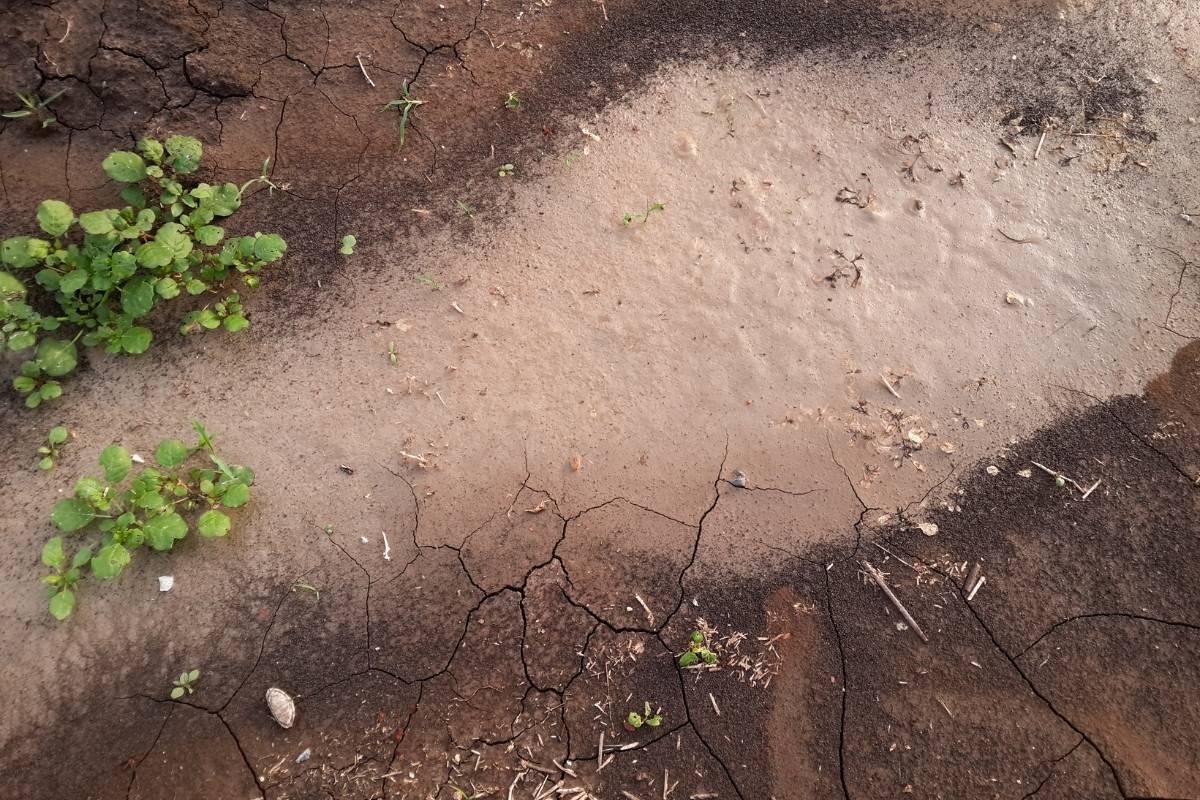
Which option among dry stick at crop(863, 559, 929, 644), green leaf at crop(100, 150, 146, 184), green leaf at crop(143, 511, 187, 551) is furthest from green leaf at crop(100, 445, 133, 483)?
dry stick at crop(863, 559, 929, 644)

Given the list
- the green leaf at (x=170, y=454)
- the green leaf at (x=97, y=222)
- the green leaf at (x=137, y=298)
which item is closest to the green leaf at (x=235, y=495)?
the green leaf at (x=170, y=454)

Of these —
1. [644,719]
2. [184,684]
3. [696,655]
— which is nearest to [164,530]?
[184,684]

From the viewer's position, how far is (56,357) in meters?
2.96

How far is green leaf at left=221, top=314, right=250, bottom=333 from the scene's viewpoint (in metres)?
3.09

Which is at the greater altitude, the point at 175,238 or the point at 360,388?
the point at 175,238

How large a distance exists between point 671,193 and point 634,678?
7.79 ft

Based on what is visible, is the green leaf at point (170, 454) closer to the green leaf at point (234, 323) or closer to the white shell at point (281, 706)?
the green leaf at point (234, 323)

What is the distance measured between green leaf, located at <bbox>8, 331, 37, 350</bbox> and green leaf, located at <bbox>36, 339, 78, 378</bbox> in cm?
5

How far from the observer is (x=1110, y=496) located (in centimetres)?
298

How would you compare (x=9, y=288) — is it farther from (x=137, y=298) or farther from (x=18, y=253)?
(x=137, y=298)

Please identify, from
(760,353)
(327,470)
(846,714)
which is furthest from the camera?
(760,353)

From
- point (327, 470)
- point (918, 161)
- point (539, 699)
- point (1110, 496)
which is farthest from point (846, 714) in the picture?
point (918, 161)

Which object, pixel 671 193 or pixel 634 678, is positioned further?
pixel 671 193

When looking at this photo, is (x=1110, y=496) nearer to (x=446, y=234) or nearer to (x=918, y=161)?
(x=918, y=161)
